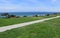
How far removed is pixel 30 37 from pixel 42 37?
30.5 inches

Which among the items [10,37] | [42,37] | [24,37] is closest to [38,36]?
[42,37]

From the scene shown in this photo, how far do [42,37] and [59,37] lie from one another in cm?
110

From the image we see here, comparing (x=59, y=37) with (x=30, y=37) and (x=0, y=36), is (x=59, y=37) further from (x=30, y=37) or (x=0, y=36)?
(x=0, y=36)

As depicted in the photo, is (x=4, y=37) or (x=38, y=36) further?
(x=38, y=36)

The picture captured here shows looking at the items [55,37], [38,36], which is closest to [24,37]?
[38,36]

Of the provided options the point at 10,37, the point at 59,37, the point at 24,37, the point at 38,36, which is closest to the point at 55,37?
the point at 59,37

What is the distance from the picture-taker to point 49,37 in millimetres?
10727

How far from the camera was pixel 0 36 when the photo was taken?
10312 mm

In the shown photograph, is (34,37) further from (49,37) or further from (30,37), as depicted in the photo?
(49,37)

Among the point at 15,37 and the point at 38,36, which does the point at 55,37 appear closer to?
the point at 38,36

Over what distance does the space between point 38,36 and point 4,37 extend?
7.31 feet

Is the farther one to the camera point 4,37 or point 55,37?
point 55,37

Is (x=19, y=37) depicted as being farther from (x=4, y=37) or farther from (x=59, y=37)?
(x=59, y=37)

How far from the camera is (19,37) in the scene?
1033 centimetres
